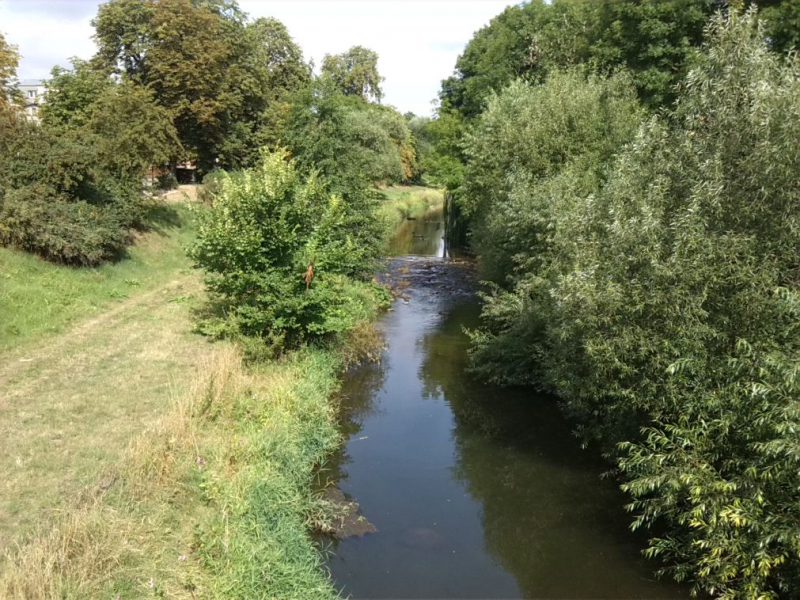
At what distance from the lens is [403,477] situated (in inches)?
481

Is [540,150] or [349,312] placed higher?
[540,150]

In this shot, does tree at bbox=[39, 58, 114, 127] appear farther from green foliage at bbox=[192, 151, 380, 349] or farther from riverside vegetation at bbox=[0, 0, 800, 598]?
green foliage at bbox=[192, 151, 380, 349]

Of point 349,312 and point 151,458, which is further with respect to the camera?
point 349,312

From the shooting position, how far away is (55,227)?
18625mm

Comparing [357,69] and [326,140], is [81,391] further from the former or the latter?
[357,69]

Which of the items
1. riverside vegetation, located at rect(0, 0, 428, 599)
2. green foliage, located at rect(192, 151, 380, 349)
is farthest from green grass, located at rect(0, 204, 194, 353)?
green foliage, located at rect(192, 151, 380, 349)

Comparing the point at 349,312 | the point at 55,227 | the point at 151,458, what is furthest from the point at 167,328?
the point at 151,458

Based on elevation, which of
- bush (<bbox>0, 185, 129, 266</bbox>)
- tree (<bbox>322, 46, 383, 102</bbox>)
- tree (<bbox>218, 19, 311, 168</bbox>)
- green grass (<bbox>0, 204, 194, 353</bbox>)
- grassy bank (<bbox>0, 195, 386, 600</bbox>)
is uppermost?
tree (<bbox>322, 46, 383, 102</bbox>)

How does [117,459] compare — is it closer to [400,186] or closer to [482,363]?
[482,363]

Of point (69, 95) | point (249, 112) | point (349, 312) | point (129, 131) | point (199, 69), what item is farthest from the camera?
point (249, 112)

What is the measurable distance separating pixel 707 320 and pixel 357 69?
243 ft

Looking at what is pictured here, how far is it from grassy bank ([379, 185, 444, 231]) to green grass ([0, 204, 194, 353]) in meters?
28.9

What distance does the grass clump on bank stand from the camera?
7016mm

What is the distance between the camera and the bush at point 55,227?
17938mm
